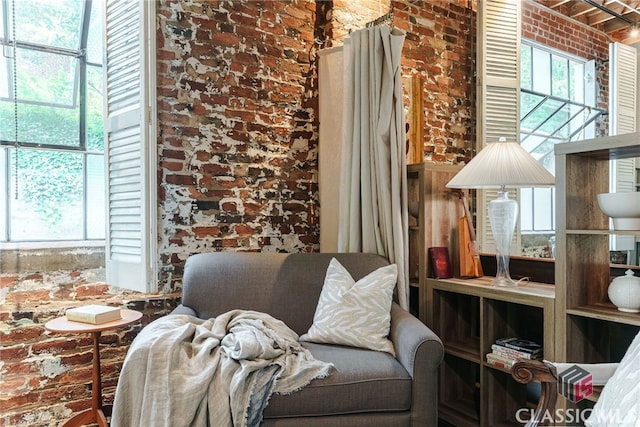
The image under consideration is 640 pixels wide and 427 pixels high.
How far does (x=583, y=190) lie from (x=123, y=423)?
2.18 metres

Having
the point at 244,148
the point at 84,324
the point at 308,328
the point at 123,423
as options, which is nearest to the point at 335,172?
the point at 244,148

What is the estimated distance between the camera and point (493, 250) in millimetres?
3246

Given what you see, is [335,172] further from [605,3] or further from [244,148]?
[605,3]

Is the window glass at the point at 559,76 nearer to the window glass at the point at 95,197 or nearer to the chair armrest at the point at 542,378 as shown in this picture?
the chair armrest at the point at 542,378

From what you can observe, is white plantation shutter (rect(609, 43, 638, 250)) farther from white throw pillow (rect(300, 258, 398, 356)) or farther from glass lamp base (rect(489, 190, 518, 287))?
white throw pillow (rect(300, 258, 398, 356))

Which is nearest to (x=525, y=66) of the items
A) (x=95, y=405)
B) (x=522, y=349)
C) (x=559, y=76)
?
(x=559, y=76)

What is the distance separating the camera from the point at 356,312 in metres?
2.22

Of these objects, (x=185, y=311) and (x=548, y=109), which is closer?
(x=185, y=311)

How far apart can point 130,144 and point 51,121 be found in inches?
23.1

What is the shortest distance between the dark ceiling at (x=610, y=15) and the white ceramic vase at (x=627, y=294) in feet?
4.10

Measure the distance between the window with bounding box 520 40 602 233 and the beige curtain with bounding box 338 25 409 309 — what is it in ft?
2.86

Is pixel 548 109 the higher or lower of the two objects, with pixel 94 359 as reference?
higher

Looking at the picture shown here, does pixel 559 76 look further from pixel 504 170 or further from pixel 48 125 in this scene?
pixel 48 125

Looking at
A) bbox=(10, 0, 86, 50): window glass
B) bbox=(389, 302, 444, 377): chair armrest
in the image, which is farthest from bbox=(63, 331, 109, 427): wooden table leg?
bbox=(10, 0, 86, 50): window glass
